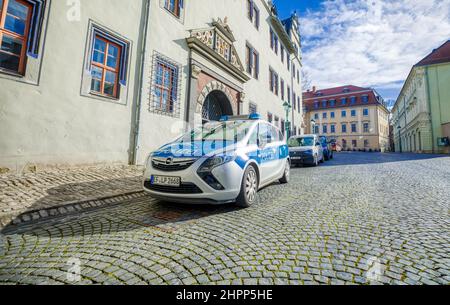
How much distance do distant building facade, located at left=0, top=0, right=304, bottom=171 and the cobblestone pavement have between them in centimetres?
315

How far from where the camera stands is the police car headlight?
3.37 metres

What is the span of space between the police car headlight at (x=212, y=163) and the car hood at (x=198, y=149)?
0.10 m

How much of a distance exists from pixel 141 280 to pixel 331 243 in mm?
1898

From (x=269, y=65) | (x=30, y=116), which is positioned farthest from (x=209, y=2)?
(x=30, y=116)

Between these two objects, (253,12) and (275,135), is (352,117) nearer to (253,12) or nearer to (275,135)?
(253,12)

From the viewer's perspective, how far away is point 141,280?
5.42 feet

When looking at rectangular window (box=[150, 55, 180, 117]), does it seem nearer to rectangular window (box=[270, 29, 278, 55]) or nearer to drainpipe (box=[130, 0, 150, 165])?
drainpipe (box=[130, 0, 150, 165])

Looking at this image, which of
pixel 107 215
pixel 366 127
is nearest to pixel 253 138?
pixel 107 215

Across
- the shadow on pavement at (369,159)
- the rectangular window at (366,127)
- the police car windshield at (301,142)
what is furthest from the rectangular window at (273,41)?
the rectangular window at (366,127)

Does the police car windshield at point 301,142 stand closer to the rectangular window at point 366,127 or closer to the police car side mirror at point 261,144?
the police car side mirror at point 261,144

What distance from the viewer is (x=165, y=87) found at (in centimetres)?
857

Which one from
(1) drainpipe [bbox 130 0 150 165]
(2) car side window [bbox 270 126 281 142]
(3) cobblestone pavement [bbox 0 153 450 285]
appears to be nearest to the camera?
(3) cobblestone pavement [bbox 0 153 450 285]

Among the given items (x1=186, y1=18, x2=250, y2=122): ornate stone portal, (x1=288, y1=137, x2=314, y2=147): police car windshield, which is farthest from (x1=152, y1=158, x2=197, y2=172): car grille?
(x1=288, y1=137, x2=314, y2=147): police car windshield
